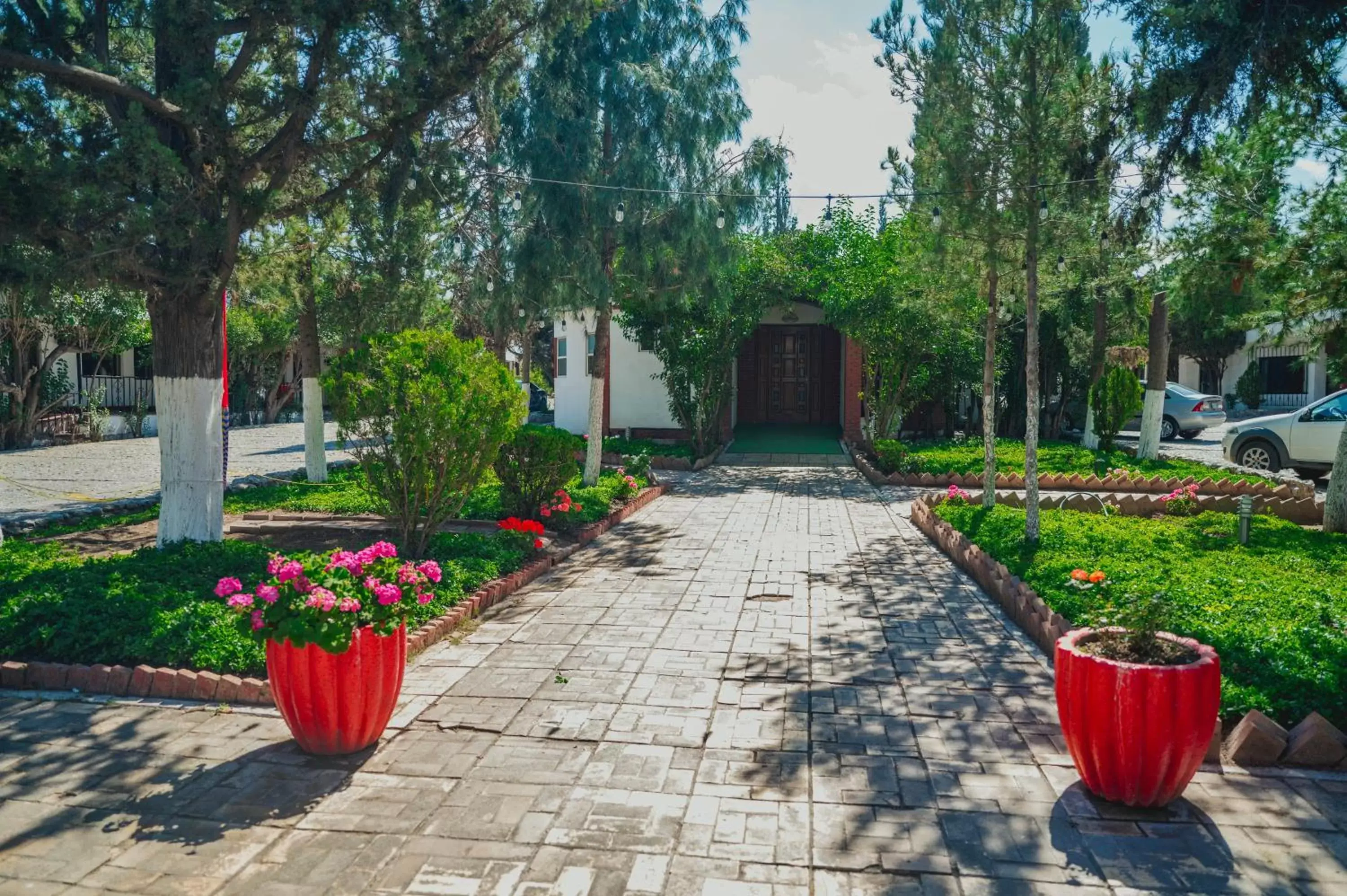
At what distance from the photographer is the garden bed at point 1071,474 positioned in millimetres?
12719

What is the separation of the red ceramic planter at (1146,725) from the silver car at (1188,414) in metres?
24.0

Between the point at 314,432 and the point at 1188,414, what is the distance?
22.3 meters

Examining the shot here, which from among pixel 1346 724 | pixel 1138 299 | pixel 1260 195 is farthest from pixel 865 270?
pixel 1346 724

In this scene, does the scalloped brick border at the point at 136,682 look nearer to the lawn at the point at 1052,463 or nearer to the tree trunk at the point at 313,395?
the tree trunk at the point at 313,395

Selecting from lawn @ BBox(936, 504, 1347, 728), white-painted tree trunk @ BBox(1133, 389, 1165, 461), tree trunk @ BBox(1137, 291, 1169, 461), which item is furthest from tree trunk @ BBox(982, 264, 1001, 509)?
tree trunk @ BBox(1137, 291, 1169, 461)

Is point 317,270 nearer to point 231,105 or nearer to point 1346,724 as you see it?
point 231,105

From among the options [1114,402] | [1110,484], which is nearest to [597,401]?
[1110,484]

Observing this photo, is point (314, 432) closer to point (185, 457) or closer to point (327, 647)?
point (185, 457)

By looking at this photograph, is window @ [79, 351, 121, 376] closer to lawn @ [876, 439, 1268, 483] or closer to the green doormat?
the green doormat

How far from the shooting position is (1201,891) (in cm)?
328

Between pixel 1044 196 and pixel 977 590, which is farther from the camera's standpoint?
pixel 1044 196

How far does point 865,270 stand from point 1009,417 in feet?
22.4

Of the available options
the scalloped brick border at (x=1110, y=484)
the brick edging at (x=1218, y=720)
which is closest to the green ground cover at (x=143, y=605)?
the brick edging at (x=1218, y=720)

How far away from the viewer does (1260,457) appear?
15.9 m
